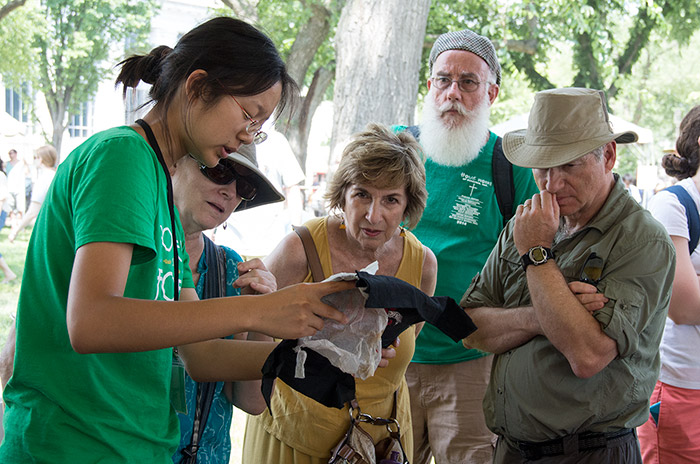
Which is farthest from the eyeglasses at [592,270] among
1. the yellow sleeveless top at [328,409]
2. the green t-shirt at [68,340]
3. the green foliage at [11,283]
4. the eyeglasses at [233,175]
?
the green foliage at [11,283]

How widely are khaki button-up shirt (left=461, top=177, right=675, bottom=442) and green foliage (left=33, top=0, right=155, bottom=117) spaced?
25475mm

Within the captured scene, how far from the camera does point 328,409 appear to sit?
8.04ft

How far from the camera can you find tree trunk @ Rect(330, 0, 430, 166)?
554 centimetres

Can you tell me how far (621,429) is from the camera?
220cm

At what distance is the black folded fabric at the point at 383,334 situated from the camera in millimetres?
1649

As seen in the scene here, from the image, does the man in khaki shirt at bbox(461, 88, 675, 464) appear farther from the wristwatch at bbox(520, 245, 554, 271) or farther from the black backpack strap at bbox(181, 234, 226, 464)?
the black backpack strap at bbox(181, 234, 226, 464)

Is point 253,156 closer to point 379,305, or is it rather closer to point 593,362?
point 379,305

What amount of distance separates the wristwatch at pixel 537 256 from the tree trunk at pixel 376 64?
135 inches

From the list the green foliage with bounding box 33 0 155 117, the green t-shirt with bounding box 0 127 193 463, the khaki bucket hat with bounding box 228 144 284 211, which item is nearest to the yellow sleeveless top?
the khaki bucket hat with bounding box 228 144 284 211

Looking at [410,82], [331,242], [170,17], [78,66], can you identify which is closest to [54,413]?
[331,242]

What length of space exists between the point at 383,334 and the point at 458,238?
147 centimetres

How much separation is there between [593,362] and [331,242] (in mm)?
1162

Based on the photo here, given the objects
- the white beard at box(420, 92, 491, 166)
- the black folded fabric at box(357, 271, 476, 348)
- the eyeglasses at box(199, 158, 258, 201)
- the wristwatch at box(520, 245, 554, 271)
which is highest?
the white beard at box(420, 92, 491, 166)

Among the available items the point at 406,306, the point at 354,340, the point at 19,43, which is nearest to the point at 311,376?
the point at 354,340
